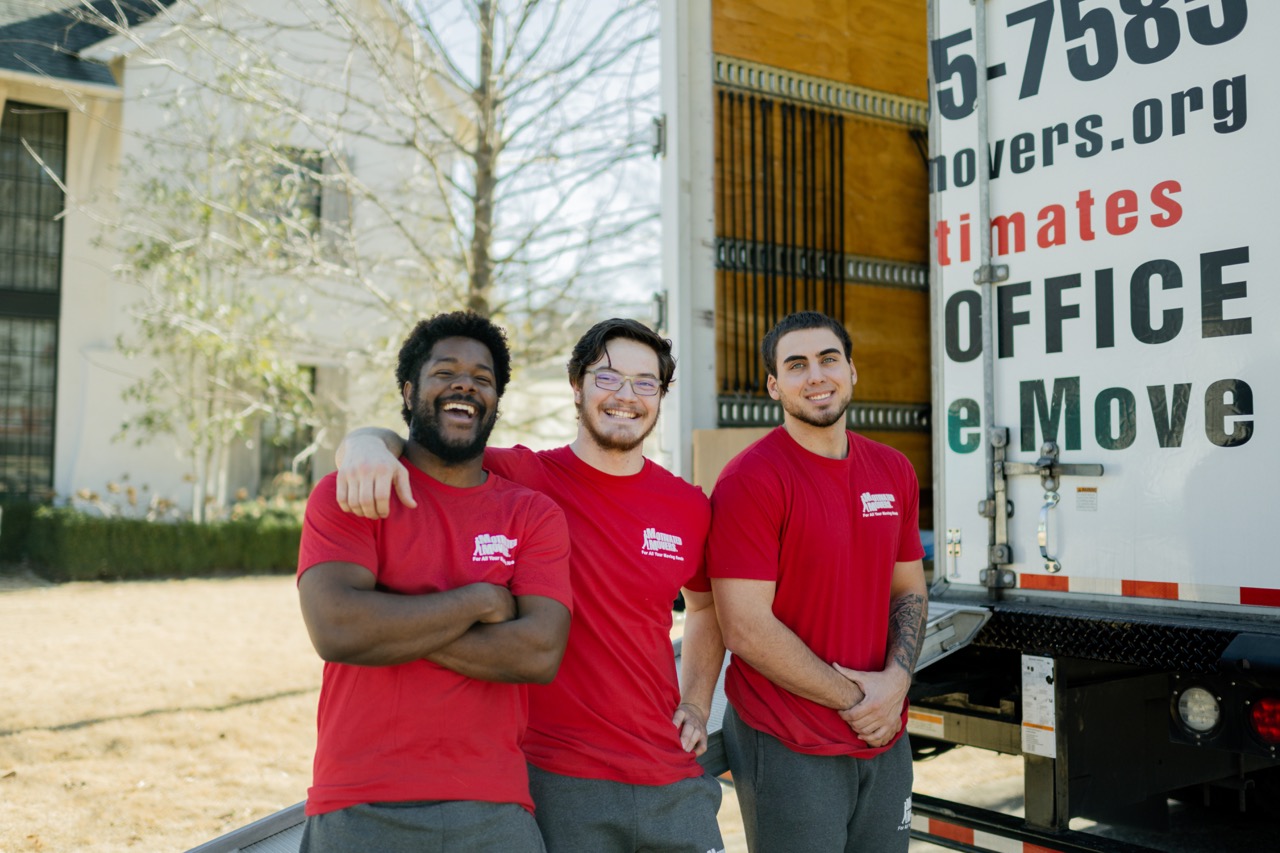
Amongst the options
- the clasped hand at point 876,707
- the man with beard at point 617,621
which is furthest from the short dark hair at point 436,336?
the clasped hand at point 876,707

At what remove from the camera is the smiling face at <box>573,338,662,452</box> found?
255 centimetres

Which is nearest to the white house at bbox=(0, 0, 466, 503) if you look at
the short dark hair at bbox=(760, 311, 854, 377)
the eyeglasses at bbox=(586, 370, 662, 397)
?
the short dark hair at bbox=(760, 311, 854, 377)

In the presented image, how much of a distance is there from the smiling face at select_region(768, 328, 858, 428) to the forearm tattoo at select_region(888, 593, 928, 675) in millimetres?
529

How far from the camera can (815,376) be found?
2.83 m

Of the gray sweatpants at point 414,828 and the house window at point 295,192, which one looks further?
the house window at point 295,192

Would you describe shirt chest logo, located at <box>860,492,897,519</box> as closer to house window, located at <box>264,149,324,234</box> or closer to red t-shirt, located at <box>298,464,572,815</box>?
red t-shirt, located at <box>298,464,572,815</box>

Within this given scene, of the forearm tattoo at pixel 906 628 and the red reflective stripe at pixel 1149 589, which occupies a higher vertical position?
the red reflective stripe at pixel 1149 589

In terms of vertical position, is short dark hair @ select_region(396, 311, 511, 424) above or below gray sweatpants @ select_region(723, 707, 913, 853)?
above

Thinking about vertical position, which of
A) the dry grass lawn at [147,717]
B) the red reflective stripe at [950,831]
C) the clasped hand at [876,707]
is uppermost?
the clasped hand at [876,707]

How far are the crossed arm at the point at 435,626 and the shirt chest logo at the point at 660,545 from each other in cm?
33

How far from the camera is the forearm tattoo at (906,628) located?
2.86m

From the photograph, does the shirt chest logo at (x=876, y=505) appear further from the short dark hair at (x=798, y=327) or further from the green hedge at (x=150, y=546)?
the green hedge at (x=150, y=546)

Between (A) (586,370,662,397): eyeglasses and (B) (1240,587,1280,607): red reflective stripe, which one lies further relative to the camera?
(B) (1240,587,1280,607): red reflective stripe

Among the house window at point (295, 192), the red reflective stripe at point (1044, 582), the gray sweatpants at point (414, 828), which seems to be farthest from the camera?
the house window at point (295, 192)
